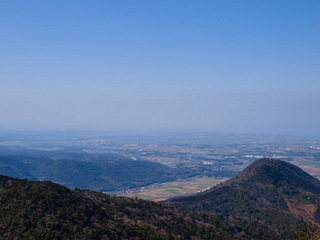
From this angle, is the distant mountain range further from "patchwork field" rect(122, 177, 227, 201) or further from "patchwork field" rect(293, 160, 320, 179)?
"patchwork field" rect(293, 160, 320, 179)

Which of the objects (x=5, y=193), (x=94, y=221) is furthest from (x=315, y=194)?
(x=5, y=193)

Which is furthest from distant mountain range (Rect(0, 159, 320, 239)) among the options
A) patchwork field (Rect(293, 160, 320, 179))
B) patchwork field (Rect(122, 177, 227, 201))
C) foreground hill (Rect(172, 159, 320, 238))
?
patchwork field (Rect(293, 160, 320, 179))

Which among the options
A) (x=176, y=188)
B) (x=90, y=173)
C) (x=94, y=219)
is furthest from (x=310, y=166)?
(x=94, y=219)

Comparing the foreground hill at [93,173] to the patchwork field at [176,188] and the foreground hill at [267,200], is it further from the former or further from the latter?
the foreground hill at [267,200]

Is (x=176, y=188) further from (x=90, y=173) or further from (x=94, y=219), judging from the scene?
(x=94, y=219)

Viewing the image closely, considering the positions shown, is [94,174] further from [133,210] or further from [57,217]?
[57,217]

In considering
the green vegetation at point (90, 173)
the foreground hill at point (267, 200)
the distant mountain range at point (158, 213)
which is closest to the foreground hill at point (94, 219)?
the distant mountain range at point (158, 213)
